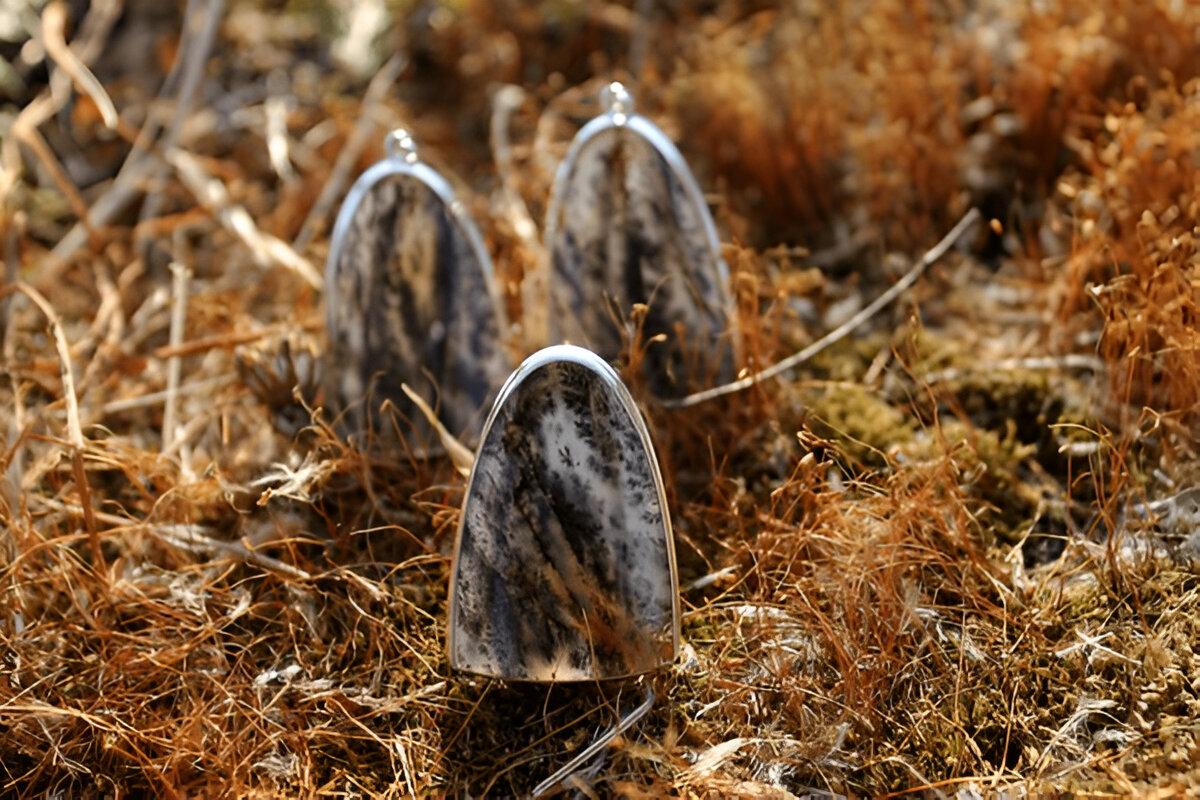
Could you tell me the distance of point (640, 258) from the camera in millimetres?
A: 1436

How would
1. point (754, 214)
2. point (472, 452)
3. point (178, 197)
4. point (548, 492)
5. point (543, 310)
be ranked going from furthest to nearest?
point (178, 197), point (754, 214), point (543, 310), point (472, 452), point (548, 492)

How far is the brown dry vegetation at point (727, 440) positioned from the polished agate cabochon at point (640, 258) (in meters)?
0.05

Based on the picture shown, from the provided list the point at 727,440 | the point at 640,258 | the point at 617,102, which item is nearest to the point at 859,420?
the point at 727,440

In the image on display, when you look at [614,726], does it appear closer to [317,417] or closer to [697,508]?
[697,508]

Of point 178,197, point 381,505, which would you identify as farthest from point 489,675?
point 178,197

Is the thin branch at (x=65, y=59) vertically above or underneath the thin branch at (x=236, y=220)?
above

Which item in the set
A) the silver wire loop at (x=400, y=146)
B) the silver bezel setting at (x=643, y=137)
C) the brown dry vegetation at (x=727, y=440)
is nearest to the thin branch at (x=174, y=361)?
the brown dry vegetation at (x=727, y=440)

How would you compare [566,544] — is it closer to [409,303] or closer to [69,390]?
[409,303]

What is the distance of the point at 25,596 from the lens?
4.31ft

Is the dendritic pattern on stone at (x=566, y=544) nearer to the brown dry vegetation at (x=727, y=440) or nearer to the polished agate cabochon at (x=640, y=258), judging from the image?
the brown dry vegetation at (x=727, y=440)

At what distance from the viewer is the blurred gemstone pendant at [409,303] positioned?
1.40 m

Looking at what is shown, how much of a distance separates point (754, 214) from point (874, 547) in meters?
0.91

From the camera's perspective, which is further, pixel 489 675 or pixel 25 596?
pixel 25 596

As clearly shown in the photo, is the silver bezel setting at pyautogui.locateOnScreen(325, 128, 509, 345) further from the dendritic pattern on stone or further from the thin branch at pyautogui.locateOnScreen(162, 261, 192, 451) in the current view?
the dendritic pattern on stone
